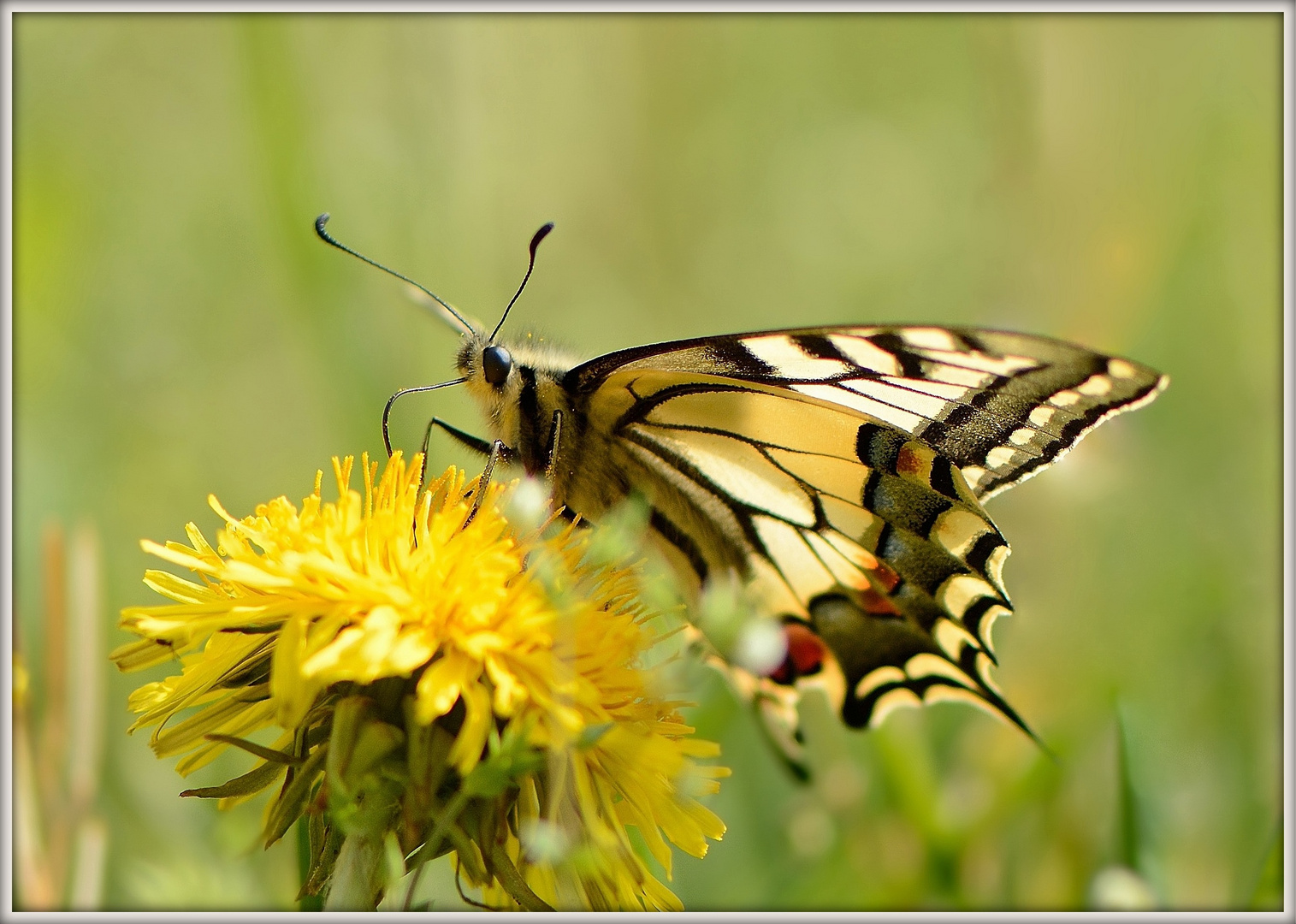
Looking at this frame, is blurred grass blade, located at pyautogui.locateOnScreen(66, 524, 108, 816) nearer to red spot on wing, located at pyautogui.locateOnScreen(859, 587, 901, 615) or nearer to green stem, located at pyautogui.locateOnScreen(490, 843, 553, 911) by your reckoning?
green stem, located at pyautogui.locateOnScreen(490, 843, 553, 911)

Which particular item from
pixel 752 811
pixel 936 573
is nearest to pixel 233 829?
pixel 752 811

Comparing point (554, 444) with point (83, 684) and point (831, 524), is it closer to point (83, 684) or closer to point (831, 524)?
point (831, 524)

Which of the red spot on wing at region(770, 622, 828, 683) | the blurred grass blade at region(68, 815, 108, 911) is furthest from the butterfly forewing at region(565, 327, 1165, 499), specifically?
the blurred grass blade at region(68, 815, 108, 911)

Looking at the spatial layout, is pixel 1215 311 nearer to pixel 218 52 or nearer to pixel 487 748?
pixel 487 748

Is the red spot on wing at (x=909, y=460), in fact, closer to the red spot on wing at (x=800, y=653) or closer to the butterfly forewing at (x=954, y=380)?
the butterfly forewing at (x=954, y=380)

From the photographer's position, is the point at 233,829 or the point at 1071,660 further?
the point at 1071,660

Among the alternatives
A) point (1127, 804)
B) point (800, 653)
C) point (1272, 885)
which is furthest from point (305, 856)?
point (1272, 885)
